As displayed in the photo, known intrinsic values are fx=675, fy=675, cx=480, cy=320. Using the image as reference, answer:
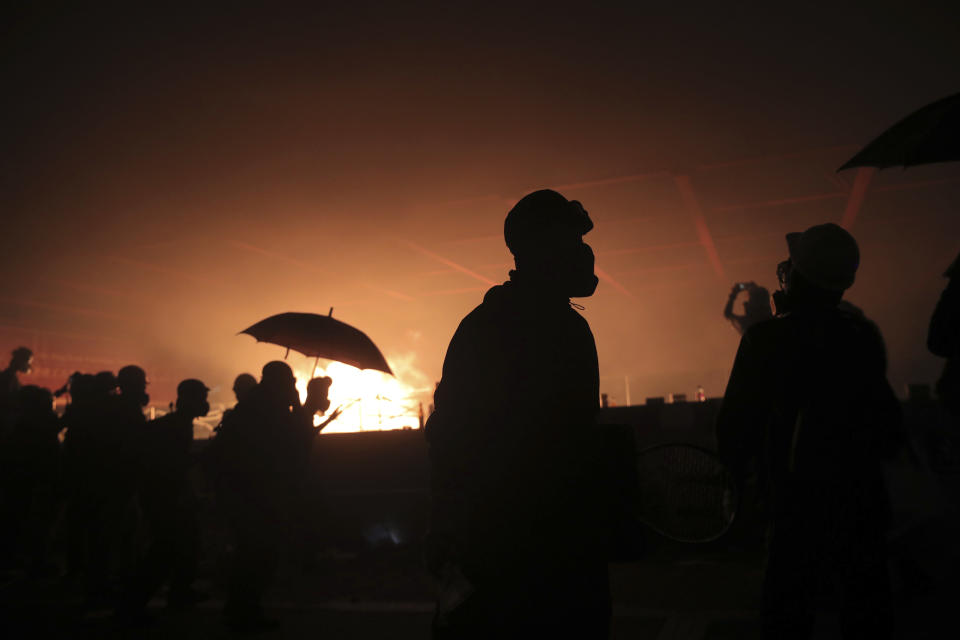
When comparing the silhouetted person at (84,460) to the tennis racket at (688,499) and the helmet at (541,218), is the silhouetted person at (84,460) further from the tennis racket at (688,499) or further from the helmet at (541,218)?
the helmet at (541,218)

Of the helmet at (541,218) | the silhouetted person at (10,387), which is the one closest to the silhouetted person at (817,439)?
the helmet at (541,218)

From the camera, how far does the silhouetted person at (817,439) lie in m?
2.22

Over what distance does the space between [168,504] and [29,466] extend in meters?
3.42

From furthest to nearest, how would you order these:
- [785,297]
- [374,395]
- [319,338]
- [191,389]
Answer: [374,395] → [319,338] → [191,389] → [785,297]

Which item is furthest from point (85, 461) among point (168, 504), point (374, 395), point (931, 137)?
point (931, 137)

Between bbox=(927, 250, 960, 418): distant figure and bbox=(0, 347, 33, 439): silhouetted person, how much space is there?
983 cm

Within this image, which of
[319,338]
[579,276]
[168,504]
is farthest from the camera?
[319,338]

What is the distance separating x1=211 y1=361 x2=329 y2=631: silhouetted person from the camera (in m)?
4.63

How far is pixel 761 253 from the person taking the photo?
12539mm

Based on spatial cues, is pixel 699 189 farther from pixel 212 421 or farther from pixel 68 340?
pixel 68 340

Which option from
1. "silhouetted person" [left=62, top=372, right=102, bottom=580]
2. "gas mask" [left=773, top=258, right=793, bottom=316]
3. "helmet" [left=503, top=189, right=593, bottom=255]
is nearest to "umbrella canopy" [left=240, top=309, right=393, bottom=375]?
"silhouetted person" [left=62, top=372, right=102, bottom=580]

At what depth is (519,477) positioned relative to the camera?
1.69 meters

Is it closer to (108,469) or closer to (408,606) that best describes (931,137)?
(408,606)

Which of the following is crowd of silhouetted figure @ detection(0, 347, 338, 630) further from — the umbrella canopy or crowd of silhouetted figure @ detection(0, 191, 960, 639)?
crowd of silhouetted figure @ detection(0, 191, 960, 639)
